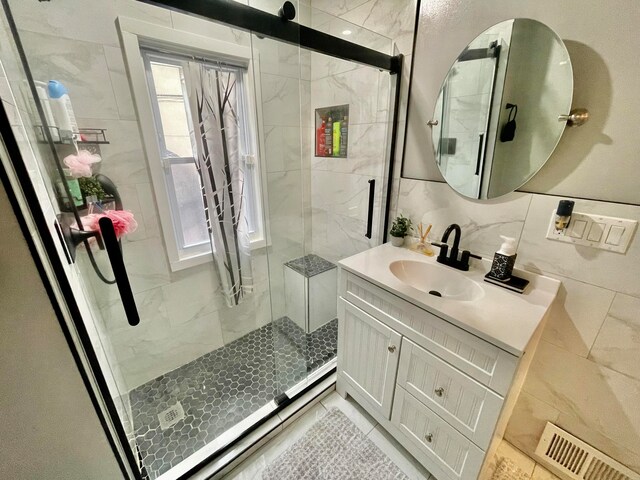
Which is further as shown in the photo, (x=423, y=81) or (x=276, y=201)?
(x=276, y=201)

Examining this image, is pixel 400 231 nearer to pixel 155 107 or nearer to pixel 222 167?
pixel 222 167

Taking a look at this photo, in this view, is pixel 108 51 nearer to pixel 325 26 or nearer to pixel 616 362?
pixel 325 26

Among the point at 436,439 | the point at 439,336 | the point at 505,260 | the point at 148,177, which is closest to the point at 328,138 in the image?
the point at 148,177

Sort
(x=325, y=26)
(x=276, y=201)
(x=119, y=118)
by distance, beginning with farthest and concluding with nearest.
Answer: (x=276, y=201) < (x=325, y=26) < (x=119, y=118)

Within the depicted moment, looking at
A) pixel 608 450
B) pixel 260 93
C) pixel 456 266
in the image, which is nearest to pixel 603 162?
pixel 456 266

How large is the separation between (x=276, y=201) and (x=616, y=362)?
5.86ft

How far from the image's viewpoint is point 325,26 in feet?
4.93

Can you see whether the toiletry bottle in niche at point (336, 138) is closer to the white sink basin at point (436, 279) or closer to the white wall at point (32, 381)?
the white sink basin at point (436, 279)

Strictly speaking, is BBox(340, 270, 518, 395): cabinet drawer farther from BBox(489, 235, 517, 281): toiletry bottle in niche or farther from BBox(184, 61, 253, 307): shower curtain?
BBox(184, 61, 253, 307): shower curtain

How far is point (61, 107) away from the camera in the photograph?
996 millimetres

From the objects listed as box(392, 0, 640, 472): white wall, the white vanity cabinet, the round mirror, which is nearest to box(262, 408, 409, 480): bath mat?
the white vanity cabinet

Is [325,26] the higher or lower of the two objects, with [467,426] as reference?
higher

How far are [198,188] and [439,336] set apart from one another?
5.07 ft

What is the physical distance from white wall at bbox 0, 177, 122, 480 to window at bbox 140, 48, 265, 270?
3.31ft
